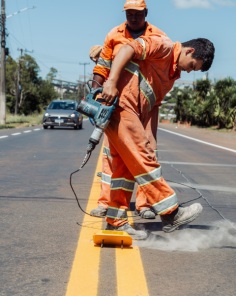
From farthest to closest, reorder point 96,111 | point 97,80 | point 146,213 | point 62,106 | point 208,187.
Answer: point 62,106
point 208,187
point 146,213
point 97,80
point 96,111

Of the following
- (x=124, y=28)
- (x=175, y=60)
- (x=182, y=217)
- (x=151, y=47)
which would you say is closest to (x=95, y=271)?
(x=182, y=217)

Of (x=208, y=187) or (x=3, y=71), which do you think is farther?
(x=3, y=71)

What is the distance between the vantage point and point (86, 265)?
14.1ft

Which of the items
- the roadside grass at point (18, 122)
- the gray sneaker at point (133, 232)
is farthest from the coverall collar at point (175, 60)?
the roadside grass at point (18, 122)

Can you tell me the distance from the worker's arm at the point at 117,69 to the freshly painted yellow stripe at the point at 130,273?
1180mm

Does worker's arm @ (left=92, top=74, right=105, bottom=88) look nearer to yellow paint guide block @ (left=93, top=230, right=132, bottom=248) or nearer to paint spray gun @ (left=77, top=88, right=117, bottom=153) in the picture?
paint spray gun @ (left=77, top=88, right=117, bottom=153)

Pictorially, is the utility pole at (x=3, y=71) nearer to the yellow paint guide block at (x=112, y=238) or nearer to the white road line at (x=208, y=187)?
the white road line at (x=208, y=187)

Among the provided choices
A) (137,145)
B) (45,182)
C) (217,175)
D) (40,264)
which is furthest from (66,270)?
(217,175)

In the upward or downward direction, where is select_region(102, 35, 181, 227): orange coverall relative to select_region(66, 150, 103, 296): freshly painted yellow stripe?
upward

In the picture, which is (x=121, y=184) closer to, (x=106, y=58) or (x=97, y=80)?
(x=97, y=80)

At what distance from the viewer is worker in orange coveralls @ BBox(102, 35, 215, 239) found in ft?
16.3

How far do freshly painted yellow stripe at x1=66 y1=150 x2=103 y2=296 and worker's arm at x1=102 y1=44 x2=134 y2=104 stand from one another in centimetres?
114

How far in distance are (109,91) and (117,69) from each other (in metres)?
0.18

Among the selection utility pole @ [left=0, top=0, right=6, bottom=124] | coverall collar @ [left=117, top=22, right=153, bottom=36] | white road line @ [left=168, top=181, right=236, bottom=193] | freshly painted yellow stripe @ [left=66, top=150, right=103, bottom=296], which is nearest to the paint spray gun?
coverall collar @ [left=117, top=22, right=153, bottom=36]
